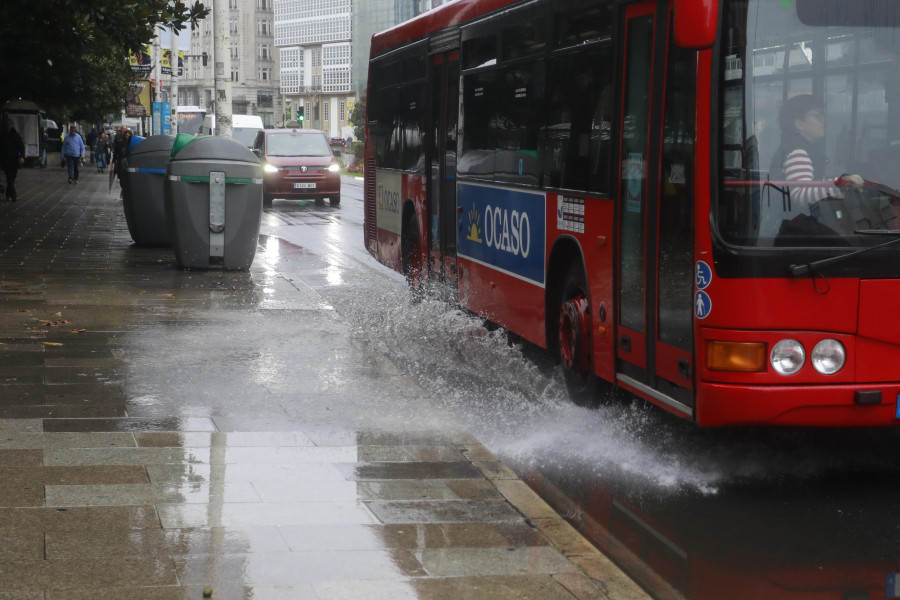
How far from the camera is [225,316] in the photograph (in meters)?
12.0

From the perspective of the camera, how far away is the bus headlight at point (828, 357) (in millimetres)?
5938

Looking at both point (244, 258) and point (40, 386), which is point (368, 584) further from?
point (244, 258)

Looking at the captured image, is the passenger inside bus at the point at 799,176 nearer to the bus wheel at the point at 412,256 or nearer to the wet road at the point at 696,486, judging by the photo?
the wet road at the point at 696,486

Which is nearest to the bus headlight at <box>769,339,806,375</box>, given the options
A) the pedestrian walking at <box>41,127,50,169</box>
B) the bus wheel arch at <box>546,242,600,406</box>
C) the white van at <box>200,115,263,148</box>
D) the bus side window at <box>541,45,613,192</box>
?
the bus side window at <box>541,45,613,192</box>

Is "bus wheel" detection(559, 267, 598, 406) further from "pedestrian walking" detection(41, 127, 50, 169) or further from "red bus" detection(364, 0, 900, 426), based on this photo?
"pedestrian walking" detection(41, 127, 50, 169)

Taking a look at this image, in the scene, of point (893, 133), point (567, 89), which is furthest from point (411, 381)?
point (893, 133)

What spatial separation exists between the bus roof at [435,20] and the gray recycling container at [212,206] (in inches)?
89.0

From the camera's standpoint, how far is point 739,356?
5945mm

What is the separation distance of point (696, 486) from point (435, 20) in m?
7.13

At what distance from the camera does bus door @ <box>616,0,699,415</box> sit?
20.7 ft

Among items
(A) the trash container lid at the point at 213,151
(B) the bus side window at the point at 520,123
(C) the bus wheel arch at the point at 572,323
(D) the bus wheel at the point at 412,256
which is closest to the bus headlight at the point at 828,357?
(C) the bus wheel arch at the point at 572,323

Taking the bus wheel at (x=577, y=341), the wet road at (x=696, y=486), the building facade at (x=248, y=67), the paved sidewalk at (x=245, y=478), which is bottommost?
the wet road at (x=696, y=486)

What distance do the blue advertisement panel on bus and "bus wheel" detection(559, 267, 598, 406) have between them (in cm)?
53

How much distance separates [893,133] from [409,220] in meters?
8.09
